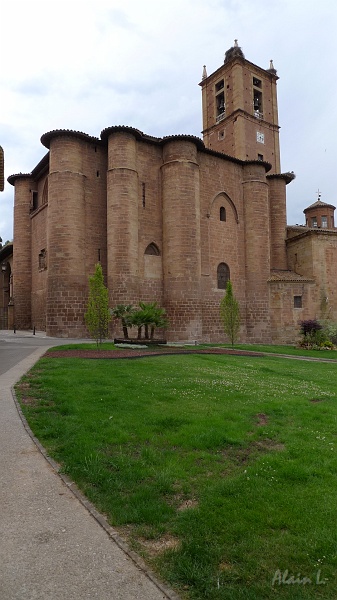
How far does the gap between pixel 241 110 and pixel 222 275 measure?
19.2 metres

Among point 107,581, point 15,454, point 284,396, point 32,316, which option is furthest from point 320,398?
point 32,316

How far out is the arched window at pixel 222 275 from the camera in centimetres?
2995

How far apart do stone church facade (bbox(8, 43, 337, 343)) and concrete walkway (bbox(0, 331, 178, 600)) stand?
21521 mm

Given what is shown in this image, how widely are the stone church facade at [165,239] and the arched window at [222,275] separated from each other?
7 centimetres

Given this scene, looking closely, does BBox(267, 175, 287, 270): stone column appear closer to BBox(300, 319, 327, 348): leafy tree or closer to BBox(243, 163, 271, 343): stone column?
BBox(243, 163, 271, 343): stone column

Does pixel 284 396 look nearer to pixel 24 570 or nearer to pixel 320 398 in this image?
pixel 320 398

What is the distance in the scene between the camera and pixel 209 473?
434cm

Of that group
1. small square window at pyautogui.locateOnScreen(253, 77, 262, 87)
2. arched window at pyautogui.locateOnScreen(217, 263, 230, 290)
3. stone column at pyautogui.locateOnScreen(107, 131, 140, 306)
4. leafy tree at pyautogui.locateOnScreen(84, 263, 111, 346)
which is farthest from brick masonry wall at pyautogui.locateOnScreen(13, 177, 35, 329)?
small square window at pyautogui.locateOnScreen(253, 77, 262, 87)

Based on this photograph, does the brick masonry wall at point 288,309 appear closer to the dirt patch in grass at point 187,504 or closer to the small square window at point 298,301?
the small square window at point 298,301

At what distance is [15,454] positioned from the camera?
4641mm

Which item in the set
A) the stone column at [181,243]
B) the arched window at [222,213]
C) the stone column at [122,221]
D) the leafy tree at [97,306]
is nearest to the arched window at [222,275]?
the stone column at [181,243]

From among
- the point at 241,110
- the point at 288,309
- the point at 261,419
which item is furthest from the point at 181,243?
the point at 261,419

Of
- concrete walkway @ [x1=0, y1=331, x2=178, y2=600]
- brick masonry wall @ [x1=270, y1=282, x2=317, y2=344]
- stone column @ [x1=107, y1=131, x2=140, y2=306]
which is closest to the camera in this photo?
concrete walkway @ [x1=0, y1=331, x2=178, y2=600]

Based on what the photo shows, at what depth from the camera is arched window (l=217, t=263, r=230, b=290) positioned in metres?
30.0
